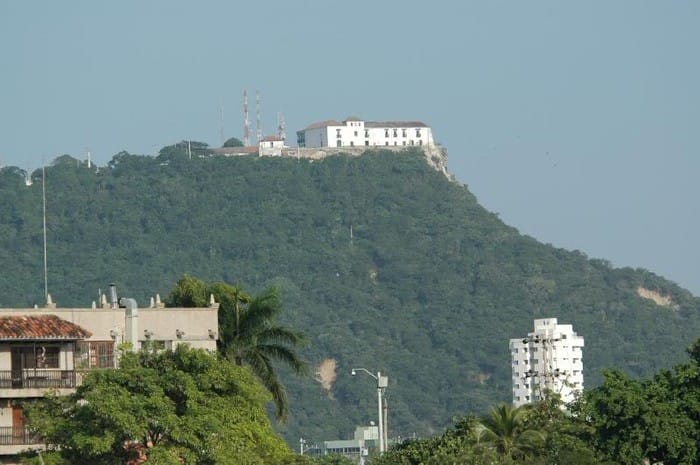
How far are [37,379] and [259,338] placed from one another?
11.0 m

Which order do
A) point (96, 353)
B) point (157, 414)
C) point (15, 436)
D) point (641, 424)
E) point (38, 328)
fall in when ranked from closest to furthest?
point (157, 414)
point (641, 424)
point (15, 436)
point (38, 328)
point (96, 353)

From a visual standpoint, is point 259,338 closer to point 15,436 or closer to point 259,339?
point 259,339

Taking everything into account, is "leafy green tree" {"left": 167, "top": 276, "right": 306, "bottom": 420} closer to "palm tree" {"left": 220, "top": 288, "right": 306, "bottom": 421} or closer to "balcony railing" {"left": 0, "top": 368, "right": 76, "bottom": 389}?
"palm tree" {"left": 220, "top": 288, "right": 306, "bottom": 421}

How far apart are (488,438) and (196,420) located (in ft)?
59.6

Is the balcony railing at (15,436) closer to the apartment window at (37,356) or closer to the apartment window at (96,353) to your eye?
the apartment window at (37,356)

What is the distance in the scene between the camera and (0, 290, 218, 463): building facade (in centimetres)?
A: 8081

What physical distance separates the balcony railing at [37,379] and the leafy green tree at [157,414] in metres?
9.08

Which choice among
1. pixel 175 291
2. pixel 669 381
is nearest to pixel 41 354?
pixel 175 291

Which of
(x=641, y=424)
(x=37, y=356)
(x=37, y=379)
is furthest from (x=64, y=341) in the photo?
(x=641, y=424)

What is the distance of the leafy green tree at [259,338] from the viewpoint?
293ft

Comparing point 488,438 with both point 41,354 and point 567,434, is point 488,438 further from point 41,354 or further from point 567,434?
point 41,354

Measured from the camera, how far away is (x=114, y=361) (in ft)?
279

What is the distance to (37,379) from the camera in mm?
82250

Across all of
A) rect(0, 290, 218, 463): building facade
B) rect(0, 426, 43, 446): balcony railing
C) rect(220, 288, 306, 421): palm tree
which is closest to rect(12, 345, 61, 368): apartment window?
rect(0, 290, 218, 463): building facade
